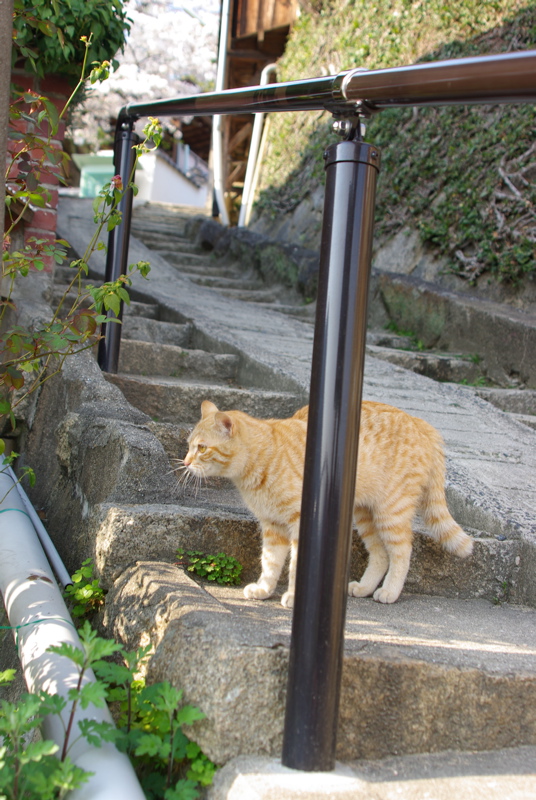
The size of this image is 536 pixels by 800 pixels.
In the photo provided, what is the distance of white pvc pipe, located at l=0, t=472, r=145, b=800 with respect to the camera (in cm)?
135

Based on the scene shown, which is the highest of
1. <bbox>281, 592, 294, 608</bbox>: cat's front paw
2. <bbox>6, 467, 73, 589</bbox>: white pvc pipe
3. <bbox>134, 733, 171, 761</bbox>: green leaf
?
<bbox>6, 467, 73, 589</bbox>: white pvc pipe

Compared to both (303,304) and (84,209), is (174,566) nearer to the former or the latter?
(303,304)

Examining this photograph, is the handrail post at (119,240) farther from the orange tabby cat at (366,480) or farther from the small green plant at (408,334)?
the small green plant at (408,334)

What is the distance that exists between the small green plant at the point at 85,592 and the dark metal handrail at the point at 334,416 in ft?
2.64

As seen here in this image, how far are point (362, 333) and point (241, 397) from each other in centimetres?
199

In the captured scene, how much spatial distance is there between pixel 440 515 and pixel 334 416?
1106 millimetres

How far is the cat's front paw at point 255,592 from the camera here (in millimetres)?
2102

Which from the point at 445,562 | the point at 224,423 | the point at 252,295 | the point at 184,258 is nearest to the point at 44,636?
the point at 224,423

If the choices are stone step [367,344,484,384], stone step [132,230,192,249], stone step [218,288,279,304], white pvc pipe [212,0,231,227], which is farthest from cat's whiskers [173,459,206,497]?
white pvc pipe [212,0,231,227]

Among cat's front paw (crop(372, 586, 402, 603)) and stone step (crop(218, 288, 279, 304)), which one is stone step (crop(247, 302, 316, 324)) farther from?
cat's front paw (crop(372, 586, 402, 603))

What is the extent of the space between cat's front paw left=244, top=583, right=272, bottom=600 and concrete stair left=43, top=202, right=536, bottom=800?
3 centimetres

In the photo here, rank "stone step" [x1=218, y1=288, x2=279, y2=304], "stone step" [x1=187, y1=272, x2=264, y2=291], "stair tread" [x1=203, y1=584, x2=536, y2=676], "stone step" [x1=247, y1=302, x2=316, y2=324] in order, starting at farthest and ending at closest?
"stone step" [x1=187, y1=272, x2=264, y2=291]
"stone step" [x1=218, y1=288, x2=279, y2=304]
"stone step" [x1=247, y1=302, x2=316, y2=324]
"stair tread" [x1=203, y1=584, x2=536, y2=676]

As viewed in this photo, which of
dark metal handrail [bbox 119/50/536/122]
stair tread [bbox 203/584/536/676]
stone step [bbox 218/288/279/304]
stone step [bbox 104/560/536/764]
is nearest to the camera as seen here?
dark metal handrail [bbox 119/50/536/122]

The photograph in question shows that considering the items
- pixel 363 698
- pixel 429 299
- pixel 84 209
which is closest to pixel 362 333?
pixel 363 698
